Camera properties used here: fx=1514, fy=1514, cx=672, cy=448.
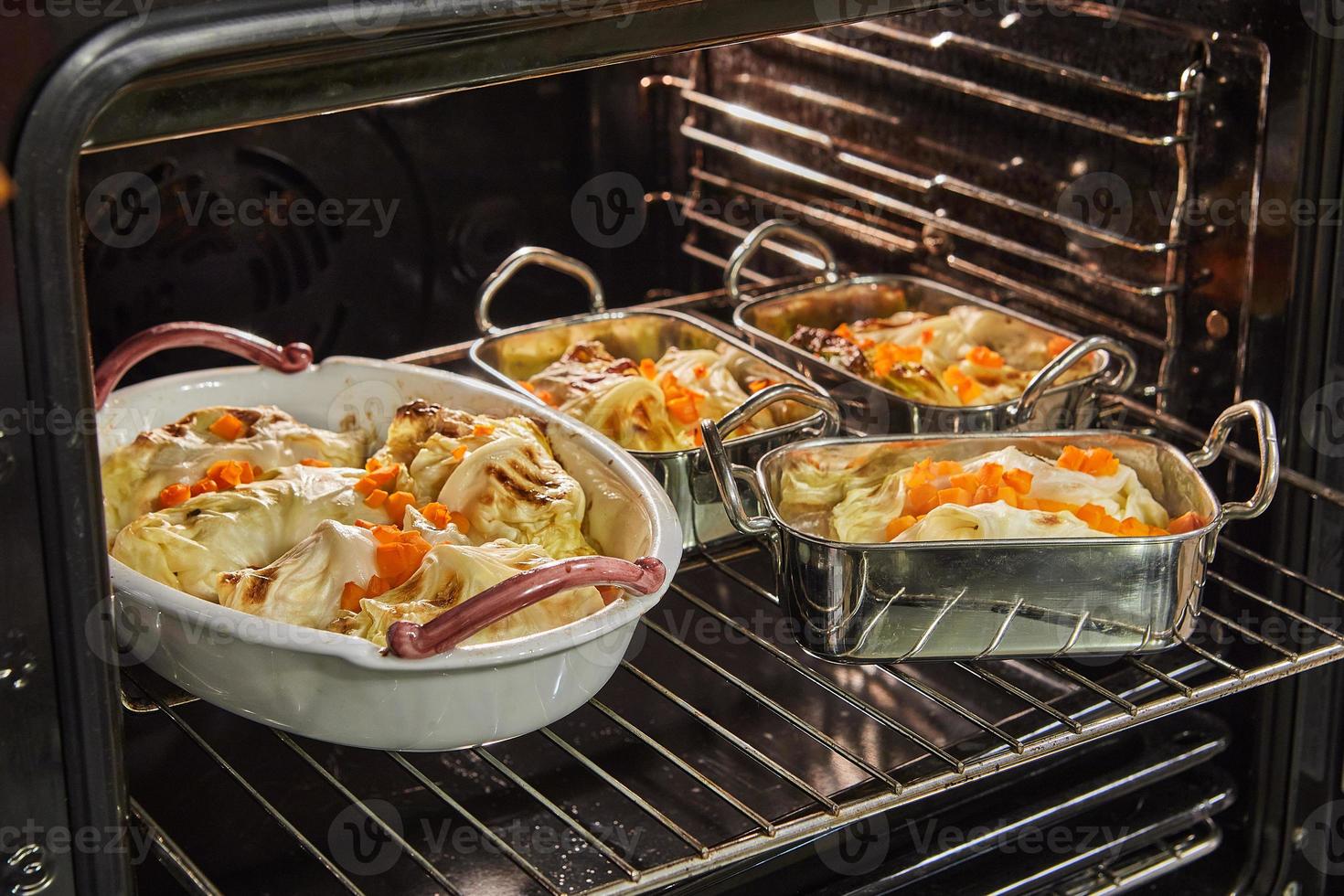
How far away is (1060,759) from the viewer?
1396mm

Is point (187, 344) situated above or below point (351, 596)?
above

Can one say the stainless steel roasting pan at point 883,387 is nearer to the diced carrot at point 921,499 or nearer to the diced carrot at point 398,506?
the diced carrot at point 921,499

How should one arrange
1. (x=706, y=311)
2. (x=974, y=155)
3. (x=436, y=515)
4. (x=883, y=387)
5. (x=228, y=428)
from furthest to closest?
(x=706, y=311), (x=974, y=155), (x=883, y=387), (x=228, y=428), (x=436, y=515)

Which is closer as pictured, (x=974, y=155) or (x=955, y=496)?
(x=955, y=496)

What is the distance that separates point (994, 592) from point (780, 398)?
0.29 metres

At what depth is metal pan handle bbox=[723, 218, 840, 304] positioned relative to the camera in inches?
63.5

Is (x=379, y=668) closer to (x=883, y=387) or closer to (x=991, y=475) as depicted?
(x=991, y=475)

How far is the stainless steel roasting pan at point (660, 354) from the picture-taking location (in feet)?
4.14

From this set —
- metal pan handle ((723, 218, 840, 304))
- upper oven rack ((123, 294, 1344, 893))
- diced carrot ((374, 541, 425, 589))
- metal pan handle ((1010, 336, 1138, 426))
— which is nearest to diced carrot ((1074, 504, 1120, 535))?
upper oven rack ((123, 294, 1344, 893))

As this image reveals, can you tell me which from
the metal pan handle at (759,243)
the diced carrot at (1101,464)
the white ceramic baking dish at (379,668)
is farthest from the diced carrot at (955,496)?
the metal pan handle at (759,243)

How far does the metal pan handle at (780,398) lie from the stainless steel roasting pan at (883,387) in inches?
3.8

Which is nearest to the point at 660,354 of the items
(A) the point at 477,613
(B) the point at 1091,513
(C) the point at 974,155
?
(C) the point at 974,155

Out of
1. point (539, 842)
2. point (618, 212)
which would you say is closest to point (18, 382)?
point (539, 842)

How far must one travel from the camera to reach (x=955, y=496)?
45.4 inches
